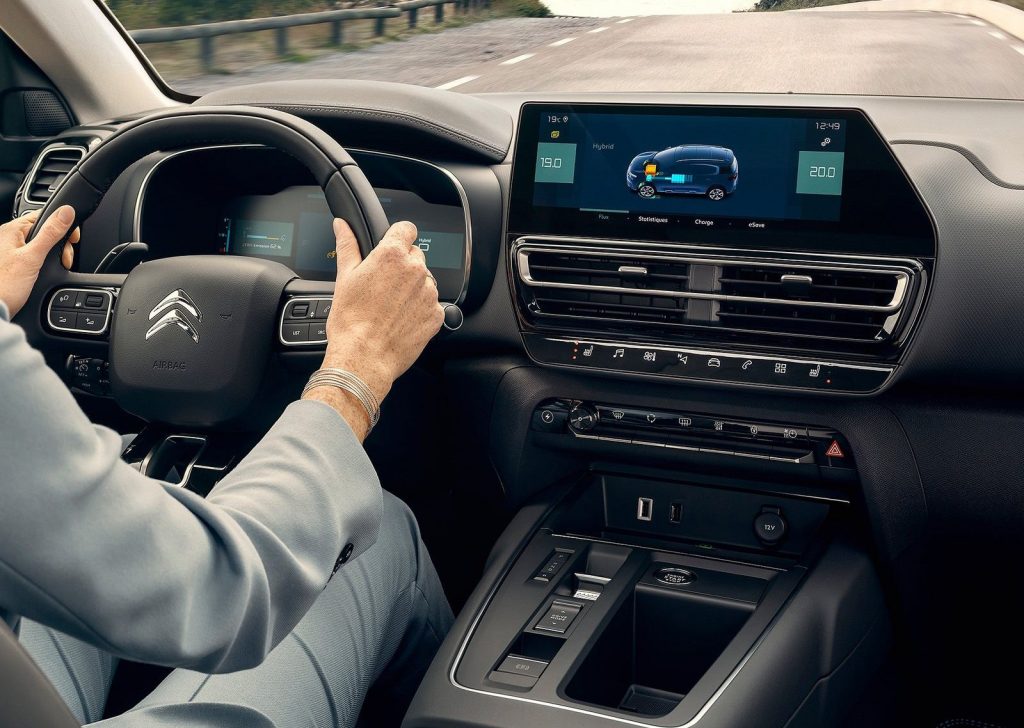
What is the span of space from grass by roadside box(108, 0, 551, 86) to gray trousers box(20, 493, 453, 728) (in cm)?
133

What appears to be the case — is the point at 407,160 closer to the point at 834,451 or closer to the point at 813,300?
the point at 813,300

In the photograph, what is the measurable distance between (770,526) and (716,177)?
28.3 inches

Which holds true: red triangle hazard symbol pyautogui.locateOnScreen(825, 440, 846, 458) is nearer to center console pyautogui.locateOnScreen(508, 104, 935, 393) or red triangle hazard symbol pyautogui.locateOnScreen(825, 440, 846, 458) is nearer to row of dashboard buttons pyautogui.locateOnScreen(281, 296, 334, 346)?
center console pyautogui.locateOnScreen(508, 104, 935, 393)

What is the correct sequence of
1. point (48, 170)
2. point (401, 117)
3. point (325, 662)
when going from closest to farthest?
point (325, 662) → point (401, 117) → point (48, 170)

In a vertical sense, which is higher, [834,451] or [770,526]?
[834,451]

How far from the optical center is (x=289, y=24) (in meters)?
2.92

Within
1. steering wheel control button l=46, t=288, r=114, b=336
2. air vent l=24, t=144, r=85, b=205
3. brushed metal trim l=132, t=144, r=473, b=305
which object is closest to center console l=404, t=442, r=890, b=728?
brushed metal trim l=132, t=144, r=473, b=305

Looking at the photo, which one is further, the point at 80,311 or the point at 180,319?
the point at 80,311

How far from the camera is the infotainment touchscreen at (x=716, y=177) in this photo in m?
1.88

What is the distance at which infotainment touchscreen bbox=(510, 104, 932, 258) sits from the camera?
6.18ft

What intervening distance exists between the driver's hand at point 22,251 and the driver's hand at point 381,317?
613 mm

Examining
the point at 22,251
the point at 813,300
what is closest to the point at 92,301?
the point at 22,251

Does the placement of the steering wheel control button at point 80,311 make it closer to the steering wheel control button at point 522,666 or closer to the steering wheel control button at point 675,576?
the steering wheel control button at point 522,666

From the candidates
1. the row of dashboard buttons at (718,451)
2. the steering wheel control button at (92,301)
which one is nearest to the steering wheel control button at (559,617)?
the row of dashboard buttons at (718,451)
